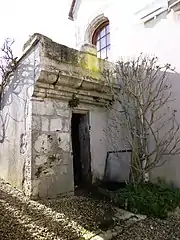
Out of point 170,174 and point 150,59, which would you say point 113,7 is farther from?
point 170,174

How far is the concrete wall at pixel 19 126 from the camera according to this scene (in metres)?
3.61

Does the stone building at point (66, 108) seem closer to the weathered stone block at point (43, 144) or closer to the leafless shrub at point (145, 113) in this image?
the weathered stone block at point (43, 144)

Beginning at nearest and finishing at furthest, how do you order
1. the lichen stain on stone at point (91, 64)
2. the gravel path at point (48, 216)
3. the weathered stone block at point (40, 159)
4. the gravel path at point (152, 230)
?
the gravel path at point (48, 216) → the gravel path at point (152, 230) → the weathered stone block at point (40, 159) → the lichen stain on stone at point (91, 64)

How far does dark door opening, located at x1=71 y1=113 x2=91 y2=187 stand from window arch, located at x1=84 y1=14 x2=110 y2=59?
7.92ft

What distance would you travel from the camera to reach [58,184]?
3.71m

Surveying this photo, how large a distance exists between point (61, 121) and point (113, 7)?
3585 millimetres

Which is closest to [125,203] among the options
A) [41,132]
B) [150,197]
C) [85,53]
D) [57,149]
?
[150,197]

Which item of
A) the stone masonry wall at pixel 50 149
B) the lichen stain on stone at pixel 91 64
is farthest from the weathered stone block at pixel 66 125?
the lichen stain on stone at pixel 91 64

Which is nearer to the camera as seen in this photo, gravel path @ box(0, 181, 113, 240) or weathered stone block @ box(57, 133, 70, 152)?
gravel path @ box(0, 181, 113, 240)

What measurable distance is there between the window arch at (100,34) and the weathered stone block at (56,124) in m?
3.05

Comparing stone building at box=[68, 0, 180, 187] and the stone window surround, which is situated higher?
the stone window surround

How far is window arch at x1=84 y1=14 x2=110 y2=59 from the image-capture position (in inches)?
251

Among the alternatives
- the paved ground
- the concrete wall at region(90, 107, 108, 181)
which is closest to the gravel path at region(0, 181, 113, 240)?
the paved ground

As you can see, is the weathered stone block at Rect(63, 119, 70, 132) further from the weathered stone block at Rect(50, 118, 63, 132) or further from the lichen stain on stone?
the lichen stain on stone
